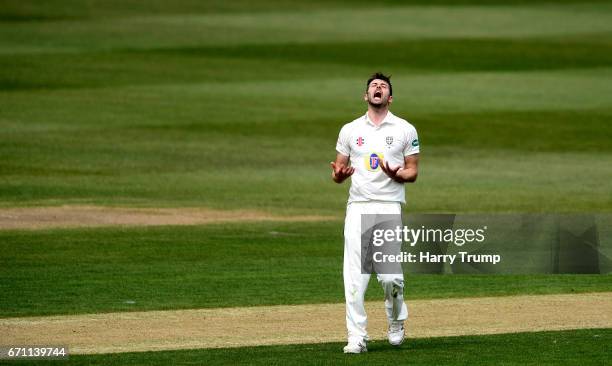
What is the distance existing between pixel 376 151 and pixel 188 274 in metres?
5.52

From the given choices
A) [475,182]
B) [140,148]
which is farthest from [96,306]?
[140,148]

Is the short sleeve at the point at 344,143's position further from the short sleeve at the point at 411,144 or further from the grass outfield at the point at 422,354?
the grass outfield at the point at 422,354

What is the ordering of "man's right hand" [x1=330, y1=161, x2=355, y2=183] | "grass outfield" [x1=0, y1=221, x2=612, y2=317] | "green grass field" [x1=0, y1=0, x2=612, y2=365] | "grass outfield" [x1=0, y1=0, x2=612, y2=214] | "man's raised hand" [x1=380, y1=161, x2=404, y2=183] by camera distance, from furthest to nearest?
"grass outfield" [x1=0, y1=0, x2=612, y2=214], "green grass field" [x1=0, y1=0, x2=612, y2=365], "grass outfield" [x1=0, y1=221, x2=612, y2=317], "man's right hand" [x1=330, y1=161, x2=355, y2=183], "man's raised hand" [x1=380, y1=161, x2=404, y2=183]

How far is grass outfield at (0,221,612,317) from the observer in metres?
14.2

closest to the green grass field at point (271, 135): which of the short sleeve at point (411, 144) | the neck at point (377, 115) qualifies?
the short sleeve at point (411, 144)

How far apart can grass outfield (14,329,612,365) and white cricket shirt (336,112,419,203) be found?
1358 millimetres

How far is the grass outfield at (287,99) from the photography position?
2514 cm

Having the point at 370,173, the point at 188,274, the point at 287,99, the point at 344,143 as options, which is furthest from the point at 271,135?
the point at 370,173

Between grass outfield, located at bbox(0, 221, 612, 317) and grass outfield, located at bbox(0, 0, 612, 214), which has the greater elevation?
grass outfield, located at bbox(0, 0, 612, 214)

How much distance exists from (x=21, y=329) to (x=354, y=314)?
3.35 m

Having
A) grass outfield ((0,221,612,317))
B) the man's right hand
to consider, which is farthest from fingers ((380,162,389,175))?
grass outfield ((0,221,612,317))

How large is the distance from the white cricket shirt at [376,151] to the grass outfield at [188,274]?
3.17m

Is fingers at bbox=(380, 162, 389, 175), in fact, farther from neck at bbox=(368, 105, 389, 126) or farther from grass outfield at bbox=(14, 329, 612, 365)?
grass outfield at bbox=(14, 329, 612, 365)

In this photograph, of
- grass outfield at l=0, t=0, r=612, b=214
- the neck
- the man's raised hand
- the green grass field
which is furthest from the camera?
grass outfield at l=0, t=0, r=612, b=214
